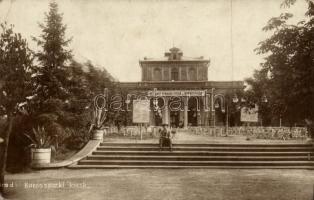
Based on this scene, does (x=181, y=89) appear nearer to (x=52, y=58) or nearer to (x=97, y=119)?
(x=97, y=119)

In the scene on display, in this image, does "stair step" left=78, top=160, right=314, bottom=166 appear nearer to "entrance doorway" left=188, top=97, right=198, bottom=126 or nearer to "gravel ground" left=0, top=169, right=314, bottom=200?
"gravel ground" left=0, top=169, right=314, bottom=200

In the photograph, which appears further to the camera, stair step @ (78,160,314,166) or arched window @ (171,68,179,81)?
arched window @ (171,68,179,81)

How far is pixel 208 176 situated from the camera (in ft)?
38.1

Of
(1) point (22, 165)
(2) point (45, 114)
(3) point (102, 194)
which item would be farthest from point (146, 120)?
(3) point (102, 194)

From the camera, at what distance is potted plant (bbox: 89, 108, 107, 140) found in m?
16.5

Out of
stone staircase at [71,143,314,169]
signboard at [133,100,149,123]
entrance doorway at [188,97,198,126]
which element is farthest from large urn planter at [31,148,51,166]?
entrance doorway at [188,97,198,126]

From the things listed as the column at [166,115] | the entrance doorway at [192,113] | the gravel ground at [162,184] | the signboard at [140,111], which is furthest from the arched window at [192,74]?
the gravel ground at [162,184]

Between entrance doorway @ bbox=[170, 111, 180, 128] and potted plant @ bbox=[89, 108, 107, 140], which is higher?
entrance doorway @ bbox=[170, 111, 180, 128]

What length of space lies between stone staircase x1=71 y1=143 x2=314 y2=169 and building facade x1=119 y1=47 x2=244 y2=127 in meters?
19.9

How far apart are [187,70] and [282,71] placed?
37.4 m

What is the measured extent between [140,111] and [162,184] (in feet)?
26.8

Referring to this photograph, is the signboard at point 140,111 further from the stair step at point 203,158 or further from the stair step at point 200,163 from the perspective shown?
the stair step at point 200,163

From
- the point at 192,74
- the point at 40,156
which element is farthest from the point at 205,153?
the point at 192,74

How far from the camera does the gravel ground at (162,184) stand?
9.10m
